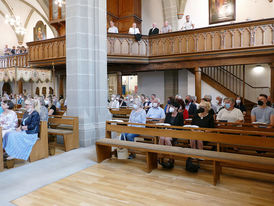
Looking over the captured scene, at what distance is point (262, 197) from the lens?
126 inches

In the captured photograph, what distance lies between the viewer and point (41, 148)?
516 centimetres

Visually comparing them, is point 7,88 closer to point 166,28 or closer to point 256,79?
point 166,28

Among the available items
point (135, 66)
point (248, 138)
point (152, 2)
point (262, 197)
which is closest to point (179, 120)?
point (248, 138)

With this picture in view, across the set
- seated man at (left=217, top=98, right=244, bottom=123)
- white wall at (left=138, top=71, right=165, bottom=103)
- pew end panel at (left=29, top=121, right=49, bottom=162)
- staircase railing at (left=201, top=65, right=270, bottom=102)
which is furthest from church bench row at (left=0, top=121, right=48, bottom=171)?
white wall at (left=138, top=71, right=165, bottom=103)

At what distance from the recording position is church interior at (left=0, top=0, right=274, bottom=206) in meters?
3.49

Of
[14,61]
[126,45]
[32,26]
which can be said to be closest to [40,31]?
[32,26]

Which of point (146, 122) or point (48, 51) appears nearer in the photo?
point (146, 122)

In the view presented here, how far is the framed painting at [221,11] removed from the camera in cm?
1340

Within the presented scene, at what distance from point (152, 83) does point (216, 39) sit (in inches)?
207

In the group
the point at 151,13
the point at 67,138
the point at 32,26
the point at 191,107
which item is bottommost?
the point at 67,138

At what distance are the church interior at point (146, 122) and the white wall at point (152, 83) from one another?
65mm

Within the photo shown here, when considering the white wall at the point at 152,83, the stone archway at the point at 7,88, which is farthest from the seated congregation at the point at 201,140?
the stone archway at the point at 7,88

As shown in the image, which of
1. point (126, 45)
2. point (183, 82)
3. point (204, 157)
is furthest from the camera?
point (183, 82)

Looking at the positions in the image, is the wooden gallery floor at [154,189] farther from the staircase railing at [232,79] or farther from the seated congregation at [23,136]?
the staircase railing at [232,79]
